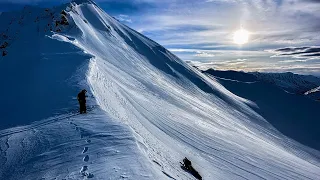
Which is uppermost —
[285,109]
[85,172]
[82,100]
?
[285,109]

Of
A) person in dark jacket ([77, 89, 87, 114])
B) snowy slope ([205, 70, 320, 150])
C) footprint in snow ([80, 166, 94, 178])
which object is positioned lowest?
footprint in snow ([80, 166, 94, 178])

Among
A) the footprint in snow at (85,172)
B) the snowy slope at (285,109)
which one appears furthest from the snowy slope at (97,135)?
the snowy slope at (285,109)

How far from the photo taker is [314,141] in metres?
63.0

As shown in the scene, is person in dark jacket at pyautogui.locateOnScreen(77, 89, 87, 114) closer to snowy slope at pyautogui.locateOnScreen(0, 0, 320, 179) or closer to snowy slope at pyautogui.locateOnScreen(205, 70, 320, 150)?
snowy slope at pyautogui.locateOnScreen(0, 0, 320, 179)

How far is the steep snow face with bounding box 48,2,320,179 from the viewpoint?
13.9 metres

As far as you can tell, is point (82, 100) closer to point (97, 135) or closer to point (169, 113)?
point (97, 135)

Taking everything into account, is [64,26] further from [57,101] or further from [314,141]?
[314,141]

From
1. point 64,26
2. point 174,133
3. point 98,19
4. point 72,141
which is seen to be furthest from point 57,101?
point 98,19

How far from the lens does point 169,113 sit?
73.6 ft

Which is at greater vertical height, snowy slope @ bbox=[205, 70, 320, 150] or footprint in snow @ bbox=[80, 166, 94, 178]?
snowy slope @ bbox=[205, 70, 320, 150]

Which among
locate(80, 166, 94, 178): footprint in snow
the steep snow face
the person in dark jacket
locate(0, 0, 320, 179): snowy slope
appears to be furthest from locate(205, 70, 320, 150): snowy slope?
locate(80, 166, 94, 178): footprint in snow

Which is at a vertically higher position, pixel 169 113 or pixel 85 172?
pixel 169 113

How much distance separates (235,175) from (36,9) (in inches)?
1203

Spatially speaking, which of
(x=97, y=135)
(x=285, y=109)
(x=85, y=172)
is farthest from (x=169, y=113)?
(x=285, y=109)
